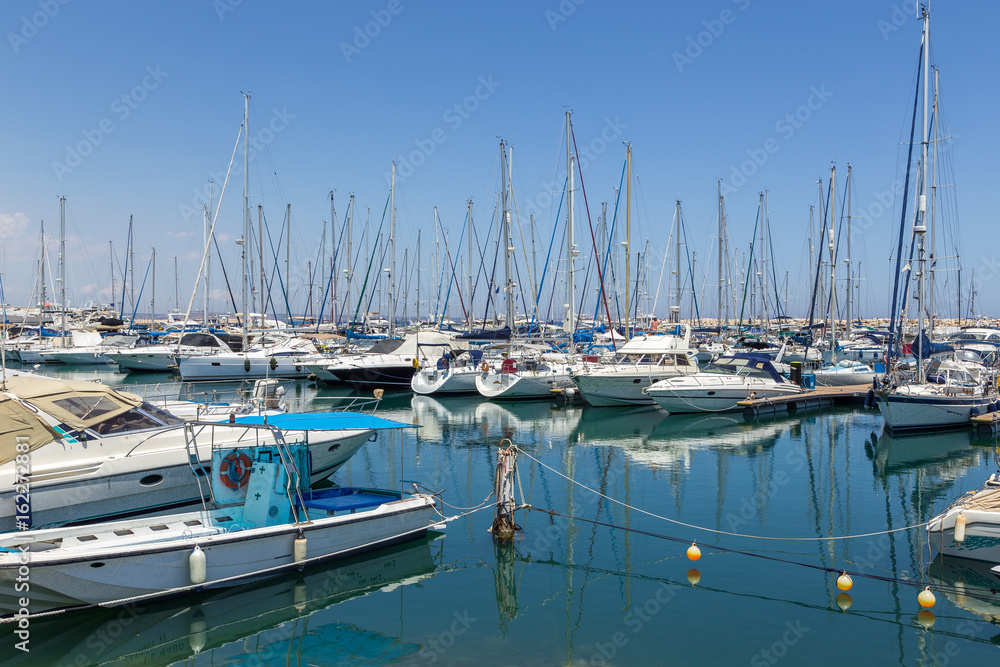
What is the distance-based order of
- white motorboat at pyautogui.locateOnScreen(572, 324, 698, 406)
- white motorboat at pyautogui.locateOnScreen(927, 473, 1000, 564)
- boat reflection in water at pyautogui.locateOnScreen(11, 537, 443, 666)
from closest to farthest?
boat reflection in water at pyautogui.locateOnScreen(11, 537, 443, 666)
white motorboat at pyautogui.locateOnScreen(927, 473, 1000, 564)
white motorboat at pyautogui.locateOnScreen(572, 324, 698, 406)

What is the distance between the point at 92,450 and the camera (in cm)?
1329

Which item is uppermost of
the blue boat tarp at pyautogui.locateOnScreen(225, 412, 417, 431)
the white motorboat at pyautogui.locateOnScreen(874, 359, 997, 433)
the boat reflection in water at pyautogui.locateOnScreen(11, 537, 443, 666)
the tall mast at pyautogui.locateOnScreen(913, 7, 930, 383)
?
the tall mast at pyautogui.locateOnScreen(913, 7, 930, 383)

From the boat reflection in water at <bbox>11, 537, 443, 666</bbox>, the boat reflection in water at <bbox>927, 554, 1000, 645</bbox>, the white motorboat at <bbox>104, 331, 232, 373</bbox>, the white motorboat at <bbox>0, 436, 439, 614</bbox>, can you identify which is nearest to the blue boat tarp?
the white motorboat at <bbox>0, 436, 439, 614</bbox>

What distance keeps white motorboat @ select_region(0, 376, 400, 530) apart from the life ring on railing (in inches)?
20.9

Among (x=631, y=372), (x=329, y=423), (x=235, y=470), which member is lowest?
(x=235, y=470)

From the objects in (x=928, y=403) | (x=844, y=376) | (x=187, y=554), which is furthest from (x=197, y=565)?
(x=844, y=376)

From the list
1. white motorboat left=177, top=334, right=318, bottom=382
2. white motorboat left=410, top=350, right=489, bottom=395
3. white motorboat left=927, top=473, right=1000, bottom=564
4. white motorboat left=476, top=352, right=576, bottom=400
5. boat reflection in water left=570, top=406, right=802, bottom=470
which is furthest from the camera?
white motorboat left=177, top=334, right=318, bottom=382

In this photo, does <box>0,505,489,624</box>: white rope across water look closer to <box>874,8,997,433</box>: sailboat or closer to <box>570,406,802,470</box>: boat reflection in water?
<box>570,406,802,470</box>: boat reflection in water

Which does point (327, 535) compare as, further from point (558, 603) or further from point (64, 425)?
point (64, 425)

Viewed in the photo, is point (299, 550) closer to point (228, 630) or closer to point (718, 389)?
point (228, 630)

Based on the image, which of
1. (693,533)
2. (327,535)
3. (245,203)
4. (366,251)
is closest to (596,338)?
(366,251)

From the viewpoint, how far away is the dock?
30609mm

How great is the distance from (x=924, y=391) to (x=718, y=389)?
7849mm

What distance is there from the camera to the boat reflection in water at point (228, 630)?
9344 mm
